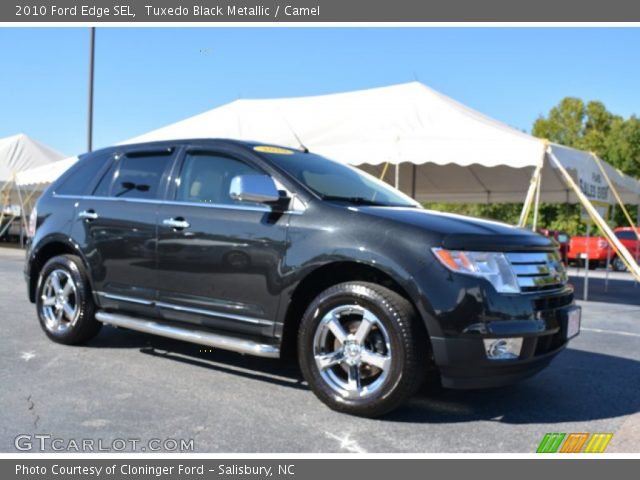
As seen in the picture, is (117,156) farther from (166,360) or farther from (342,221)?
(342,221)

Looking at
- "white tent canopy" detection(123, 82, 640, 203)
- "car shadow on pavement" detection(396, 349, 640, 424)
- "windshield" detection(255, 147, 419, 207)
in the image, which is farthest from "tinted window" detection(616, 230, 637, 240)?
"windshield" detection(255, 147, 419, 207)

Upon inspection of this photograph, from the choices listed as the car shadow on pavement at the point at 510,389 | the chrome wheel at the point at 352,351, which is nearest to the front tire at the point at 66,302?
the car shadow on pavement at the point at 510,389

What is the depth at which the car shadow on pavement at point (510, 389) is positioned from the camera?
12.1ft

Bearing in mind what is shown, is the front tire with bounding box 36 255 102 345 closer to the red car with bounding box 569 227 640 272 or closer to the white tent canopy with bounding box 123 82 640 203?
the white tent canopy with bounding box 123 82 640 203

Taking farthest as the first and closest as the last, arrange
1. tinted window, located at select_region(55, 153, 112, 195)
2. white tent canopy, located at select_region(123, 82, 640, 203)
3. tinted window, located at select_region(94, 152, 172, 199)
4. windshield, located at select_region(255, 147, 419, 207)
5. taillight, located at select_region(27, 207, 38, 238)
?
white tent canopy, located at select_region(123, 82, 640, 203) → taillight, located at select_region(27, 207, 38, 238) → tinted window, located at select_region(55, 153, 112, 195) → tinted window, located at select_region(94, 152, 172, 199) → windshield, located at select_region(255, 147, 419, 207)

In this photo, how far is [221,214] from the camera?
13.7 ft

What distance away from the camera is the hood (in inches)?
135

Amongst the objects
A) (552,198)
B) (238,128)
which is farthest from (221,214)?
(552,198)

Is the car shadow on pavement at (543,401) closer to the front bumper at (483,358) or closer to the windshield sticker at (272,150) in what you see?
the front bumper at (483,358)

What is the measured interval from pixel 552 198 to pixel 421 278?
1178 cm

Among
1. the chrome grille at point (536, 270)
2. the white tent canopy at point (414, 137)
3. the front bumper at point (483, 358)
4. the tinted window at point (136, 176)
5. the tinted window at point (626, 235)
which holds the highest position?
the white tent canopy at point (414, 137)

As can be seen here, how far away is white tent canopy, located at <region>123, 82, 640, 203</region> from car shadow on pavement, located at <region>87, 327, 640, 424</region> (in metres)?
4.35

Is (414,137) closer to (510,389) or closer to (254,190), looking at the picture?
(510,389)

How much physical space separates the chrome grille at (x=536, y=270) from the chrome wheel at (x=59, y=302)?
347 cm
